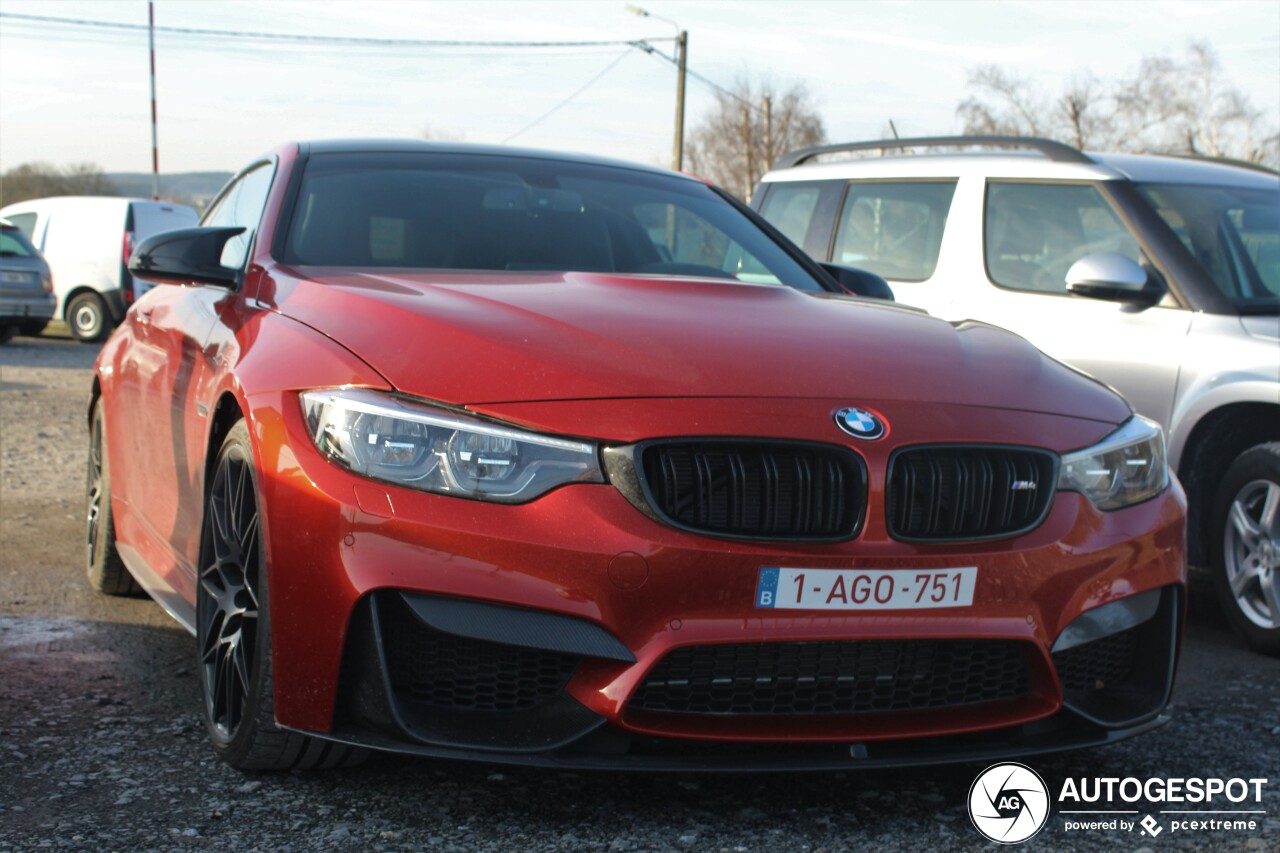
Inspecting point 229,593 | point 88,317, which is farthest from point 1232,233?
point 88,317

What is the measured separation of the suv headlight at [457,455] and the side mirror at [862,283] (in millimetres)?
1954

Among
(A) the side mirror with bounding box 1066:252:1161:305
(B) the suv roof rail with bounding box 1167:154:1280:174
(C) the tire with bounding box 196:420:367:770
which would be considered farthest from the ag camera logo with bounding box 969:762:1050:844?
(B) the suv roof rail with bounding box 1167:154:1280:174

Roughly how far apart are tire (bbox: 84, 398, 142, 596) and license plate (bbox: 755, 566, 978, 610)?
9.73 feet

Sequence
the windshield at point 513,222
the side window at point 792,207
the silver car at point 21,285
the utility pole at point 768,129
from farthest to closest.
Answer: the utility pole at point 768,129
the silver car at point 21,285
the side window at point 792,207
the windshield at point 513,222

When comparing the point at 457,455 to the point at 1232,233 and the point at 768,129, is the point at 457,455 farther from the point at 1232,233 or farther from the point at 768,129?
the point at 768,129

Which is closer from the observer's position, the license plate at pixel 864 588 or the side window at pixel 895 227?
the license plate at pixel 864 588

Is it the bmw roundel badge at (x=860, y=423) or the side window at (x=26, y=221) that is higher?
the bmw roundel badge at (x=860, y=423)

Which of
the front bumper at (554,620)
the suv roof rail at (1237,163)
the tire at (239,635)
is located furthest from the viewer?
the suv roof rail at (1237,163)

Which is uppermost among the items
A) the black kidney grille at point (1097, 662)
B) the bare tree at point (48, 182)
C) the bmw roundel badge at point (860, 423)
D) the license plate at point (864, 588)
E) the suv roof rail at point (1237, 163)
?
the suv roof rail at point (1237, 163)

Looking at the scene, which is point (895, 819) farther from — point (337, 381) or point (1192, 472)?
point (1192, 472)

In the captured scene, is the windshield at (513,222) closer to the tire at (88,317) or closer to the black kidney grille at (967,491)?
the black kidney grille at (967,491)

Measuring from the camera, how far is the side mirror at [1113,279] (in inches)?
214

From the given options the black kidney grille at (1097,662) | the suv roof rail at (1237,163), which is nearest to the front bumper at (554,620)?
the black kidney grille at (1097,662)

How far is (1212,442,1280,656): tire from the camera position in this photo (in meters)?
4.89
